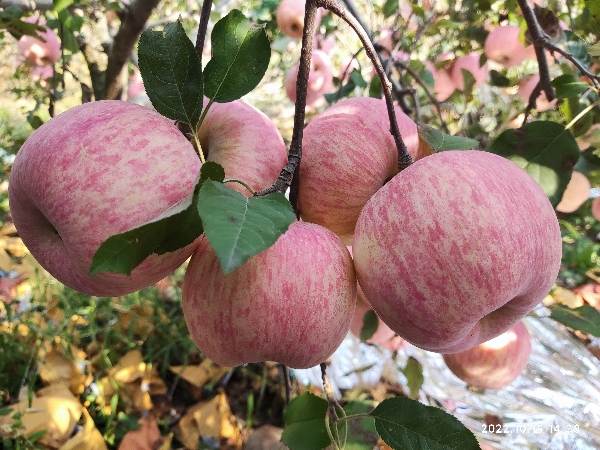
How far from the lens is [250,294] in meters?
0.40

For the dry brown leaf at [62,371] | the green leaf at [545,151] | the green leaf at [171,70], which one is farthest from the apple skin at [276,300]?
the dry brown leaf at [62,371]

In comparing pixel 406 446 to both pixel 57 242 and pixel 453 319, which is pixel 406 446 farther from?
pixel 57 242

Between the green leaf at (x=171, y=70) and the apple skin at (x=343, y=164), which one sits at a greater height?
the green leaf at (x=171, y=70)

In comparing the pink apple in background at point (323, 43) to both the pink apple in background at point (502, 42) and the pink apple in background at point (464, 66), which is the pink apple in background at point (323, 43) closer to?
the pink apple in background at point (464, 66)

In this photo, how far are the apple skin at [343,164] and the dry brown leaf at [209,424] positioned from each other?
3.06 ft

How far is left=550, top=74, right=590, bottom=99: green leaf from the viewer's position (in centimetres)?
69

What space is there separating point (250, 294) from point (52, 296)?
4.76ft

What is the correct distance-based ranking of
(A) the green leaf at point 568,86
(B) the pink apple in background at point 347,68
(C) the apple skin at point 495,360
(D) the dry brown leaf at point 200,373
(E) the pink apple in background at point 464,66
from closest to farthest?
(A) the green leaf at point 568,86, (C) the apple skin at point 495,360, (B) the pink apple in background at point 347,68, (D) the dry brown leaf at point 200,373, (E) the pink apple in background at point 464,66

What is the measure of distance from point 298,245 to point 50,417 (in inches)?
41.0

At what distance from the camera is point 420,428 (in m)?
0.50

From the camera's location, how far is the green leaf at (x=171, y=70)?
40cm

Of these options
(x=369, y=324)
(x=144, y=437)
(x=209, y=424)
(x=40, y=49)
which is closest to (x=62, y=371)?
(x=144, y=437)

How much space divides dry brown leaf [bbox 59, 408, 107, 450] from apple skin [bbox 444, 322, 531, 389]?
0.89m

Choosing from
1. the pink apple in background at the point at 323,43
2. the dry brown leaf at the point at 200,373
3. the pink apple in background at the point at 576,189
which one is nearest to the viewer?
the pink apple in background at the point at 576,189
